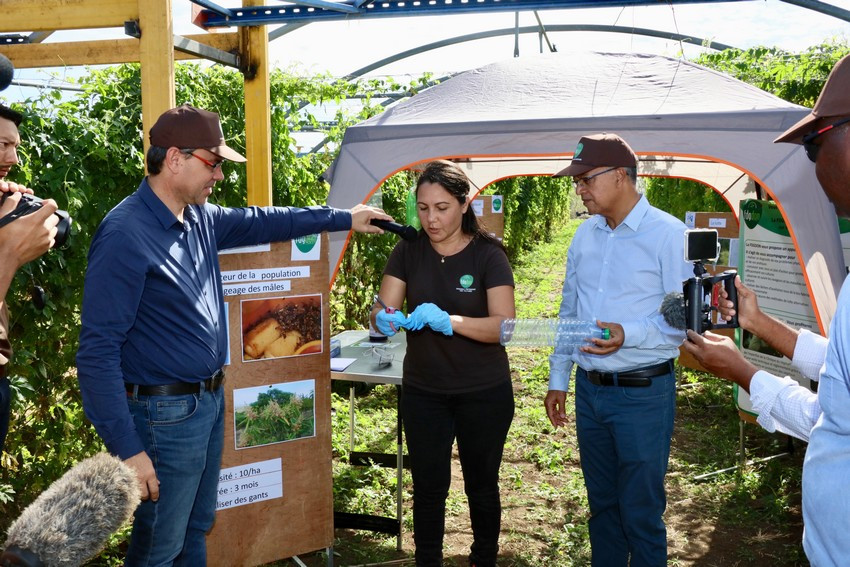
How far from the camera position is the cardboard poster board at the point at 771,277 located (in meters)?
4.38

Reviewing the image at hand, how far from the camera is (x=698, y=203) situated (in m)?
9.21

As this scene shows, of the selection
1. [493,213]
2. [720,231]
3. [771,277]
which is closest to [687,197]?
[720,231]

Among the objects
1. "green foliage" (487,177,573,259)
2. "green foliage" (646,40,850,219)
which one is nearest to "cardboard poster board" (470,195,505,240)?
"green foliage" (487,177,573,259)

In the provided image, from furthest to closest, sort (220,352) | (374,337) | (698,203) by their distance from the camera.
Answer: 1. (698,203)
2. (374,337)
3. (220,352)

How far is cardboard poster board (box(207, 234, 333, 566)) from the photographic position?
322 cm

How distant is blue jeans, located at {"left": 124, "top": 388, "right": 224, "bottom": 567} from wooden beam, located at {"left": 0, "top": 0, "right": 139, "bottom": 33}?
1910 millimetres

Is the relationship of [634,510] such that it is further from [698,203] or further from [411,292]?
[698,203]

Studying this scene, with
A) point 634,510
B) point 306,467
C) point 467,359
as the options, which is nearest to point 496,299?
point 467,359

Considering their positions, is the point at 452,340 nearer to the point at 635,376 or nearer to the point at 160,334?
the point at 635,376

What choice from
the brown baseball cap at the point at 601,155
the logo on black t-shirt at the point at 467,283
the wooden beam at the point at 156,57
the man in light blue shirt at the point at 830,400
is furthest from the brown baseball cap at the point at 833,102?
the wooden beam at the point at 156,57

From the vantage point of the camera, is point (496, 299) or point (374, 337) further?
point (374, 337)

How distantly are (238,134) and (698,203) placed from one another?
21.9 ft

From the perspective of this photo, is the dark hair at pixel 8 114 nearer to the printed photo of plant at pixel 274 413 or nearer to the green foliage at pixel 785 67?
the printed photo of plant at pixel 274 413

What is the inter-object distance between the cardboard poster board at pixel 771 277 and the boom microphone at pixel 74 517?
4.29 meters
